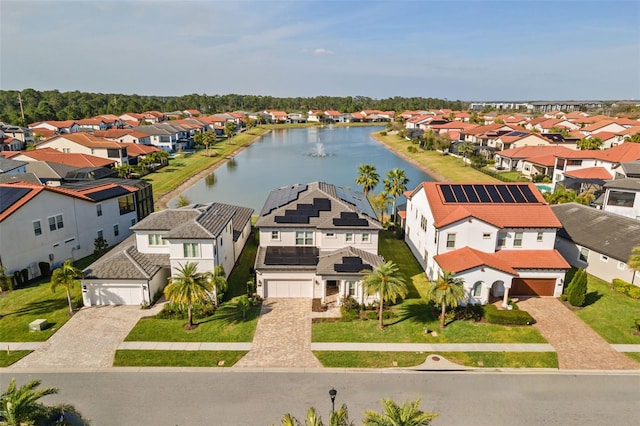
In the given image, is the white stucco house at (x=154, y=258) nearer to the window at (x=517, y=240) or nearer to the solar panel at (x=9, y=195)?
the solar panel at (x=9, y=195)

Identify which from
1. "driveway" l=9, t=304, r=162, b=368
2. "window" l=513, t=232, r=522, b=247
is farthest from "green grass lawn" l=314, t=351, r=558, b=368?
"driveway" l=9, t=304, r=162, b=368

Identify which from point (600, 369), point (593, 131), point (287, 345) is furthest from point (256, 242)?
point (593, 131)

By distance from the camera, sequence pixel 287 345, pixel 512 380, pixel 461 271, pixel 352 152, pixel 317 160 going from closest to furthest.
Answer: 1. pixel 512 380
2. pixel 287 345
3. pixel 461 271
4. pixel 317 160
5. pixel 352 152

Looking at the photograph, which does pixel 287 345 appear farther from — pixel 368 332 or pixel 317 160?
pixel 317 160

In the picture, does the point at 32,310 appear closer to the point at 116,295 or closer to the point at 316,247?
the point at 116,295

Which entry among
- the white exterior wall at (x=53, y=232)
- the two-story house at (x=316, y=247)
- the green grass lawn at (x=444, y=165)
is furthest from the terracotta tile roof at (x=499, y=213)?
the green grass lawn at (x=444, y=165)

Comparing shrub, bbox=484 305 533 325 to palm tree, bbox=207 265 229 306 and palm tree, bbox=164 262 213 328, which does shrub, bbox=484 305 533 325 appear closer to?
palm tree, bbox=207 265 229 306

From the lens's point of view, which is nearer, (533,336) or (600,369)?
(600,369)
